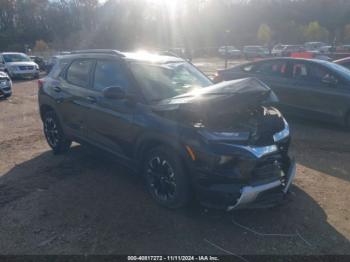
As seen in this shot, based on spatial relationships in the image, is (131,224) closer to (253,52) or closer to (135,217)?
(135,217)

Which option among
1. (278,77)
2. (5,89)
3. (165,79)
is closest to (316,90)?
(278,77)

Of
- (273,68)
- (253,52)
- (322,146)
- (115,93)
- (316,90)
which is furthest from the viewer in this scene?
(253,52)

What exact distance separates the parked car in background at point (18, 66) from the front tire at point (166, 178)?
753 inches

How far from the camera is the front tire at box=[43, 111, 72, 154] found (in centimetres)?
627

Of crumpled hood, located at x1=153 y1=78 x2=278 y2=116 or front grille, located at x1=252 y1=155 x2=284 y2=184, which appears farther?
crumpled hood, located at x1=153 y1=78 x2=278 y2=116

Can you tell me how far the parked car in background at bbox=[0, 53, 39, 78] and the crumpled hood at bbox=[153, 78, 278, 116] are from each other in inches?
752

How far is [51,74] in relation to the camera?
6484 millimetres

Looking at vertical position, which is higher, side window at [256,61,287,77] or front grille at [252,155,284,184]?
side window at [256,61,287,77]

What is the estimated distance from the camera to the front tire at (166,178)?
3.99 metres

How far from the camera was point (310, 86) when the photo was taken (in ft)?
27.0

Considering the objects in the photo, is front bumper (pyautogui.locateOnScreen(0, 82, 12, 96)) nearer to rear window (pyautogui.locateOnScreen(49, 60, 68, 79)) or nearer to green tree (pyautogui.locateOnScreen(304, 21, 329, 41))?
rear window (pyautogui.locateOnScreen(49, 60, 68, 79))

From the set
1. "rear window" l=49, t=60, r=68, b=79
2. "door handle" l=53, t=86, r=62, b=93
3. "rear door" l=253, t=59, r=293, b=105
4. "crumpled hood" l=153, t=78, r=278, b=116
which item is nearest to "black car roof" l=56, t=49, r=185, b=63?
"rear window" l=49, t=60, r=68, b=79

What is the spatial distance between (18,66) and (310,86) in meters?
17.9

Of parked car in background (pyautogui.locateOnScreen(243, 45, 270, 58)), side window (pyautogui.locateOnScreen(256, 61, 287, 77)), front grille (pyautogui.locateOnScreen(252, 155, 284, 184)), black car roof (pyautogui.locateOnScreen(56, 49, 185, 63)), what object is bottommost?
parked car in background (pyautogui.locateOnScreen(243, 45, 270, 58))
